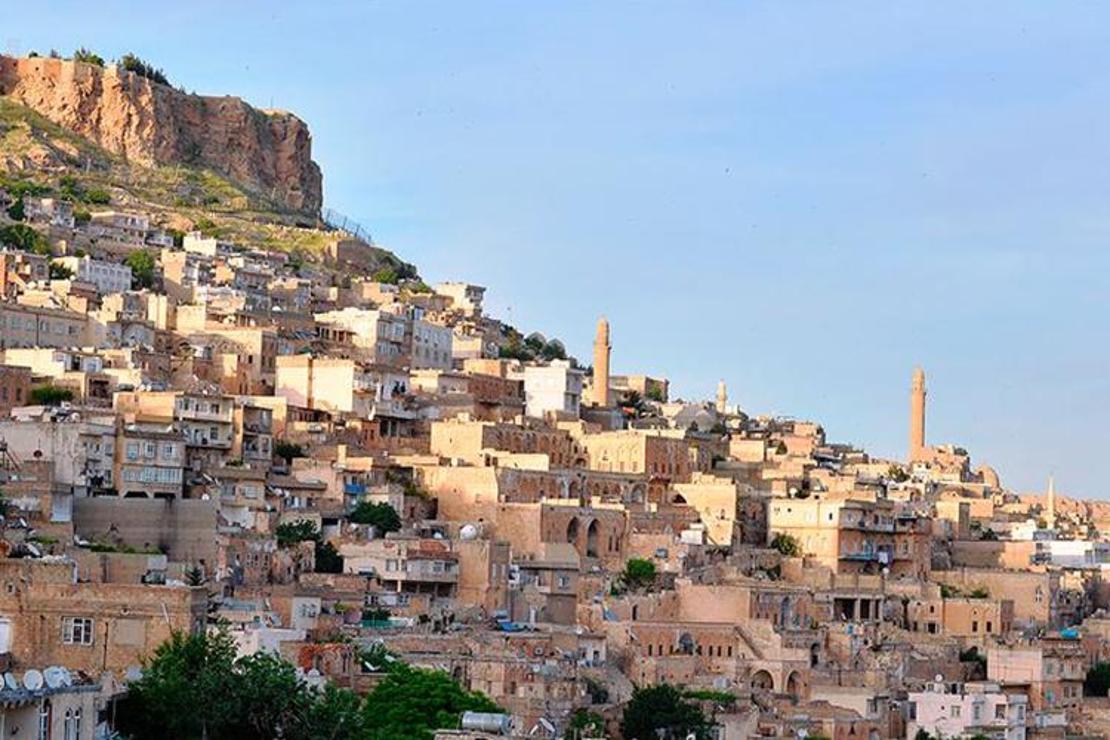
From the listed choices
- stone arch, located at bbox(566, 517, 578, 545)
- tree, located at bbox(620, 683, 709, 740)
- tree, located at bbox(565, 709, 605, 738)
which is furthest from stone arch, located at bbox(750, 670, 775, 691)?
stone arch, located at bbox(566, 517, 578, 545)

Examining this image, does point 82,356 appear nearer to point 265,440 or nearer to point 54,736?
point 265,440

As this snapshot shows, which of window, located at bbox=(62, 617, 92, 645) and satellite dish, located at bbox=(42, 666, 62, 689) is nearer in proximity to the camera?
satellite dish, located at bbox=(42, 666, 62, 689)

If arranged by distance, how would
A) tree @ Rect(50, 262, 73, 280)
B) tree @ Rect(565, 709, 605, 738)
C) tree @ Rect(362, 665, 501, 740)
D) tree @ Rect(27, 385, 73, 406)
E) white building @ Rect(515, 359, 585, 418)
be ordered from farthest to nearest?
tree @ Rect(50, 262, 73, 280) → white building @ Rect(515, 359, 585, 418) → tree @ Rect(27, 385, 73, 406) → tree @ Rect(565, 709, 605, 738) → tree @ Rect(362, 665, 501, 740)

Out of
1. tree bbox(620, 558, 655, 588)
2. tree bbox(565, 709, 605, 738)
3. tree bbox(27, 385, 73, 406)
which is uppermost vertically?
tree bbox(27, 385, 73, 406)

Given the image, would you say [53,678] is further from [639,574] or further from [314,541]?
[639,574]

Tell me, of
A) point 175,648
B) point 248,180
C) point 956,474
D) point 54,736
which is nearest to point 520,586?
point 175,648

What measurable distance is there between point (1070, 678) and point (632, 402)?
Answer: 1175 inches

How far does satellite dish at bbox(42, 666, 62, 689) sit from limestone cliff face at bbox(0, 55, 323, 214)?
7380 centimetres

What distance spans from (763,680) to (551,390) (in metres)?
23.5

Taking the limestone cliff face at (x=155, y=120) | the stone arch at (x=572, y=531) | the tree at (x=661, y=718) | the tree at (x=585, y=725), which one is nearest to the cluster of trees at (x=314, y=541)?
the stone arch at (x=572, y=531)

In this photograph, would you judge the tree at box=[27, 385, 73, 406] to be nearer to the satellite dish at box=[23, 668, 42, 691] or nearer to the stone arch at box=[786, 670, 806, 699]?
the stone arch at box=[786, 670, 806, 699]

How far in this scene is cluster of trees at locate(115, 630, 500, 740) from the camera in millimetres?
32344

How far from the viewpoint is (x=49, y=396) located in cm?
5838

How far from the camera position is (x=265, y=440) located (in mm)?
58531
